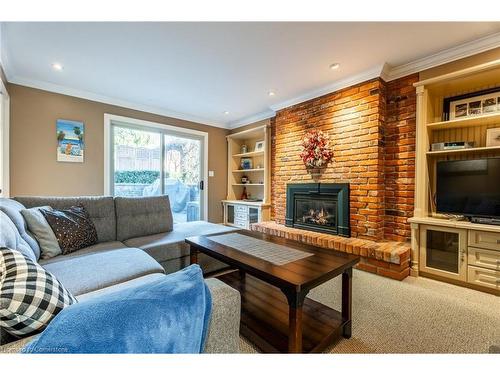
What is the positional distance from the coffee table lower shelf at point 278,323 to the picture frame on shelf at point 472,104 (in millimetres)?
2466

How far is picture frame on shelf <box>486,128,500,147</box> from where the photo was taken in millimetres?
2158

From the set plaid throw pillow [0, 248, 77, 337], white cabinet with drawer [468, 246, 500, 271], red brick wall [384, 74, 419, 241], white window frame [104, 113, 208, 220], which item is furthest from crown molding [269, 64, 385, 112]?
plaid throw pillow [0, 248, 77, 337]

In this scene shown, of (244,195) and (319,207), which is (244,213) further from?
(319,207)

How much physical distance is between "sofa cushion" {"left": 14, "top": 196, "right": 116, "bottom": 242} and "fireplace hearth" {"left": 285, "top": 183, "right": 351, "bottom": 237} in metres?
2.43

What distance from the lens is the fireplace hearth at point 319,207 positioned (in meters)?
2.92

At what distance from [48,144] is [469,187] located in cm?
501

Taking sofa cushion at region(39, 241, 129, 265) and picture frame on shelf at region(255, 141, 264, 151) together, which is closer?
sofa cushion at region(39, 241, 129, 265)

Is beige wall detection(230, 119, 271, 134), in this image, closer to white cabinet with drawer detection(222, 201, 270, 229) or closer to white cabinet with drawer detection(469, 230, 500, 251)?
white cabinet with drawer detection(222, 201, 270, 229)

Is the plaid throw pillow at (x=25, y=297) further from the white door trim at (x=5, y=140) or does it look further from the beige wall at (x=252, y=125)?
the beige wall at (x=252, y=125)

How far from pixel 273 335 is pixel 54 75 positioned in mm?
3682

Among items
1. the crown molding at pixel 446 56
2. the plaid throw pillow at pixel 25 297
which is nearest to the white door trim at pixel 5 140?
the plaid throw pillow at pixel 25 297

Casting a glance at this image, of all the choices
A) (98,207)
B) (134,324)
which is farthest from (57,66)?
(134,324)

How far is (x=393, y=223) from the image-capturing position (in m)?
2.69

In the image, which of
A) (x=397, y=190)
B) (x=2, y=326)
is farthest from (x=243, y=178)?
(x=2, y=326)
